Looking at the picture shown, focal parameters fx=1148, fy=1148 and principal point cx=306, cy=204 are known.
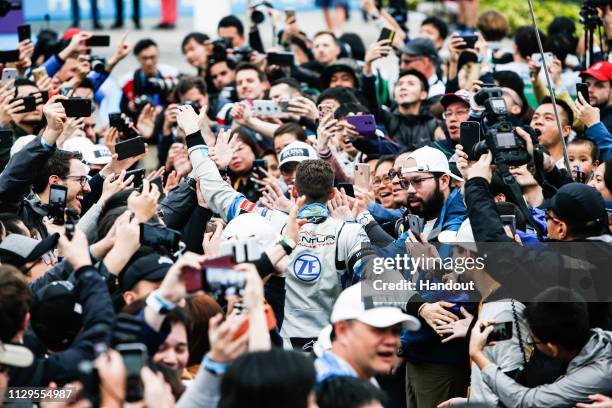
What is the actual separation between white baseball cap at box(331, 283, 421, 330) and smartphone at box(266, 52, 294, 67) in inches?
277

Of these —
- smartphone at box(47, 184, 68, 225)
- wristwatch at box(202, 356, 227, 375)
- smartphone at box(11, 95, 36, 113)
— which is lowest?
smartphone at box(11, 95, 36, 113)

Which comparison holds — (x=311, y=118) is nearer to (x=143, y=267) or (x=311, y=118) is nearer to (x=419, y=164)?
(x=419, y=164)

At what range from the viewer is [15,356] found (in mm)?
4645

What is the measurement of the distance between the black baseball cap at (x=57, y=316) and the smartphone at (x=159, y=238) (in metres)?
0.45

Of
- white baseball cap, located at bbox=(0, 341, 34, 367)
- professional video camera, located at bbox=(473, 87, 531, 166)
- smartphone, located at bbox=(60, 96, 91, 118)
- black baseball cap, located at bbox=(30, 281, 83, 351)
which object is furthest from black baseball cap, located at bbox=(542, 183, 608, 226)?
smartphone, located at bbox=(60, 96, 91, 118)

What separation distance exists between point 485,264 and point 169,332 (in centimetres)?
214

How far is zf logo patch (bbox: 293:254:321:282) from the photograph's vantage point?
7047mm

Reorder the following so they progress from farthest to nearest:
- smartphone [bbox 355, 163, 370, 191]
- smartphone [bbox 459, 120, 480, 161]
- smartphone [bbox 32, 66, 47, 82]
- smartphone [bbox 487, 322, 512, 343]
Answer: smartphone [bbox 32, 66, 47, 82] < smartphone [bbox 355, 163, 370, 191] < smartphone [bbox 459, 120, 480, 161] < smartphone [bbox 487, 322, 512, 343]

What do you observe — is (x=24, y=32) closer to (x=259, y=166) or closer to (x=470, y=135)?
(x=259, y=166)

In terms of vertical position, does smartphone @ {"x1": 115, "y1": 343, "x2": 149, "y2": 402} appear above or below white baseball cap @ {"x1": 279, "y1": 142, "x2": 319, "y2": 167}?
above

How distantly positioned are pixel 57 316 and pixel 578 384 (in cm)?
252

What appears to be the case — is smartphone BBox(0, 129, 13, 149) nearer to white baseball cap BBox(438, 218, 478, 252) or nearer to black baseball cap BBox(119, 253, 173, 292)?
black baseball cap BBox(119, 253, 173, 292)

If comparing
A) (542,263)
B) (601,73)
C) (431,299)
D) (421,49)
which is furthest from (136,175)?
(421,49)

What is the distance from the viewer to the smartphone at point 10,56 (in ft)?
34.1
